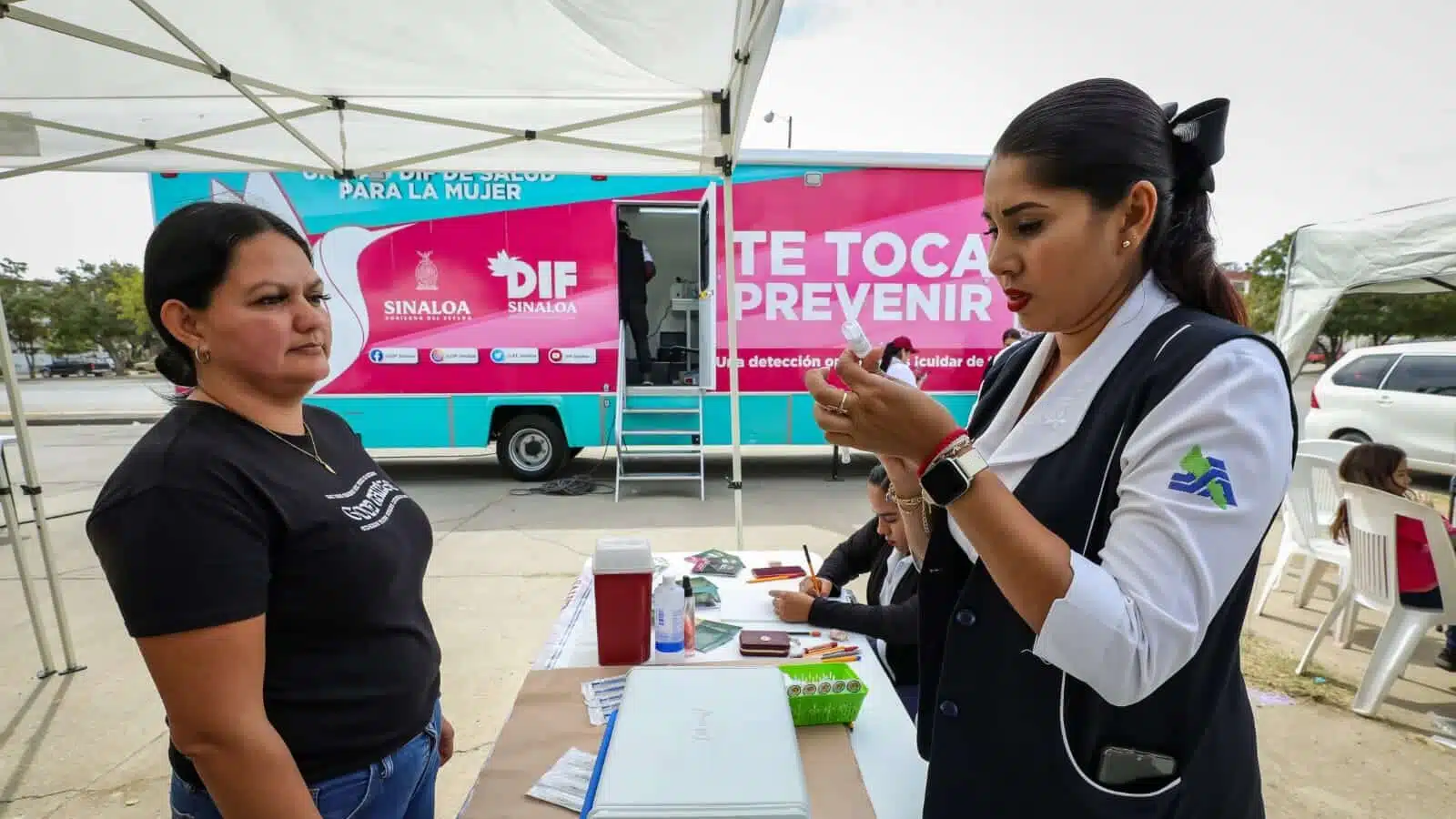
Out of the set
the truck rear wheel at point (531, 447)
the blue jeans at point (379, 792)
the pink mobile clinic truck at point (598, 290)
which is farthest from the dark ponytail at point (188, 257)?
the truck rear wheel at point (531, 447)

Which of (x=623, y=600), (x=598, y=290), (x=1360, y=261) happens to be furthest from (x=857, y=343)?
(x=598, y=290)

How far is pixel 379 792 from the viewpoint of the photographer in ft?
3.92

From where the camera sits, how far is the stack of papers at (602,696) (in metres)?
1.49

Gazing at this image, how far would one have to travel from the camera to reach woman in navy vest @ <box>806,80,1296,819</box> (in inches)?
28.2

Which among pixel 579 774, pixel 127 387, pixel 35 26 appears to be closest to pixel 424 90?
pixel 35 26

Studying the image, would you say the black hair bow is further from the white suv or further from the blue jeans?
the white suv

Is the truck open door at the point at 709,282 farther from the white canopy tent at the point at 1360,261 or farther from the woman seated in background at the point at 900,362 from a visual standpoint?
the white canopy tent at the point at 1360,261

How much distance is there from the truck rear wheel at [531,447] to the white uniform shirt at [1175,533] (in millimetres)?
6405

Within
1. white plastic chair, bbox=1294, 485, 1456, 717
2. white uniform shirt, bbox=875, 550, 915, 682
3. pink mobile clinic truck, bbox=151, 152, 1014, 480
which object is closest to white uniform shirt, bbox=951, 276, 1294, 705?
white uniform shirt, bbox=875, 550, 915, 682

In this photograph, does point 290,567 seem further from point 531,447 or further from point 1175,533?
point 531,447

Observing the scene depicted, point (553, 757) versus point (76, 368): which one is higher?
point (553, 757)

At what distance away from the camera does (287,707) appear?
3.53 ft

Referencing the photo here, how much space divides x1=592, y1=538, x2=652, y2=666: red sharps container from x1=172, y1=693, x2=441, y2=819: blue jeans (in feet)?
1.52

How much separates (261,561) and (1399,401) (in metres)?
9.98
